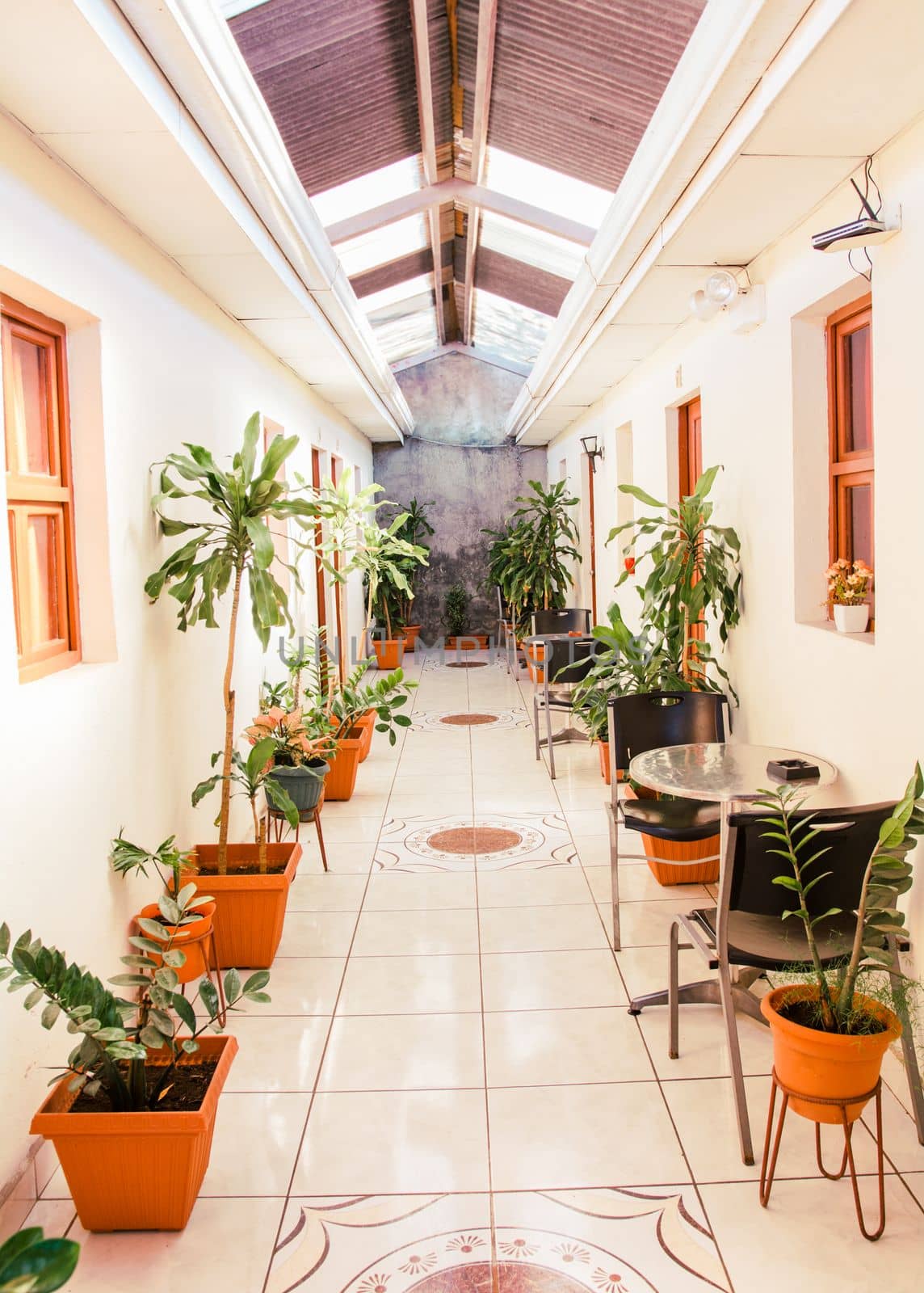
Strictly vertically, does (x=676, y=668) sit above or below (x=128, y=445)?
below

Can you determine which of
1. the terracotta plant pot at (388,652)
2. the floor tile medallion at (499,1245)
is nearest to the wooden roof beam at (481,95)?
the floor tile medallion at (499,1245)

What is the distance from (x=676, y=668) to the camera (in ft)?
16.1

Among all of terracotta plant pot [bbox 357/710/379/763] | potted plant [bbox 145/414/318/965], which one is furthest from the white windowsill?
terracotta plant pot [bbox 357/710/379/763]

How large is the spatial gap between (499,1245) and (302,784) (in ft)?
9.19

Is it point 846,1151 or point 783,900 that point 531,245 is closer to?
point 783,900

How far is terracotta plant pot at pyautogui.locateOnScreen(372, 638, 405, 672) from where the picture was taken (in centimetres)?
1132

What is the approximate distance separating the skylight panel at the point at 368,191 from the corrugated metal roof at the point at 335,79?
4.2 inches

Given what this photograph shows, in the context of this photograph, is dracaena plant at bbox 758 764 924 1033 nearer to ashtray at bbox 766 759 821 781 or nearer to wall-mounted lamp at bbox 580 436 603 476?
ashtray at bbox 766 759 821 781

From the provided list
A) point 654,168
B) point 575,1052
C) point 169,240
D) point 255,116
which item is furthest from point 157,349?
point 575,1052

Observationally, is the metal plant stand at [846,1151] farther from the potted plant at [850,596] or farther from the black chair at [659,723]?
the black chair at [659,723]

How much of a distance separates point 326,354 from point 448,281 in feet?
11.8

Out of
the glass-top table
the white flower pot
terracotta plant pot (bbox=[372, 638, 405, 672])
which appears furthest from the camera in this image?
terracotta plant pot (bbox=[372, 638, 405, 672])

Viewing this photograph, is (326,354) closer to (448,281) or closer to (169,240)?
(169,240)

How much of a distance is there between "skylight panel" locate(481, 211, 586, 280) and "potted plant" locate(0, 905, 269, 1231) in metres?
4.85
